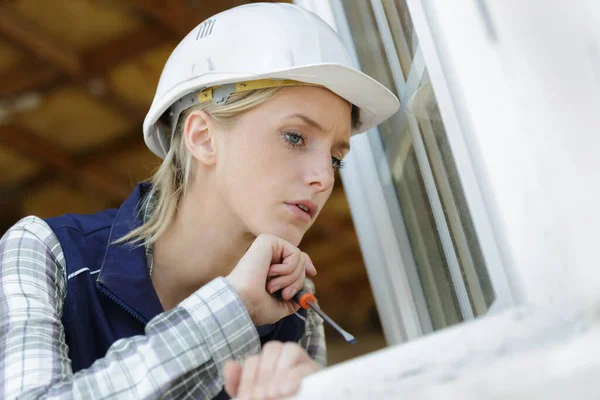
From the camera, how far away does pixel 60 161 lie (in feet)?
18.4

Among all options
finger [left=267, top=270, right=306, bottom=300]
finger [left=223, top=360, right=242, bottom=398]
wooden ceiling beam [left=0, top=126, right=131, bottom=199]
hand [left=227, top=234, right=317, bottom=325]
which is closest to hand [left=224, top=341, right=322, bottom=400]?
finger [left=223, top=360, right=242, bottom=398]

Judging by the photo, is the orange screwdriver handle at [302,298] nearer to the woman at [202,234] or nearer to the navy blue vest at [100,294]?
the woman at [202,234]

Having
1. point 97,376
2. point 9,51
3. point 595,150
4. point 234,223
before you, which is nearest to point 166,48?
point 9,51

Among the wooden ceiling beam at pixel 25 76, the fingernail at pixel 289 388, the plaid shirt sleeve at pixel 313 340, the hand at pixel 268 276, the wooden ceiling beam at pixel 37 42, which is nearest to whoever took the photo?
the fingernail at pixel 289 388

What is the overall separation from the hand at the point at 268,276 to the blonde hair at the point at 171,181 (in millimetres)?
254

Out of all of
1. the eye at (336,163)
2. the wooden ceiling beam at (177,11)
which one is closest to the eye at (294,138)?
the eye at (336,163)

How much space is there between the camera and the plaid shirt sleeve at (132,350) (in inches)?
32.9

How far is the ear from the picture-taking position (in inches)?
50.3

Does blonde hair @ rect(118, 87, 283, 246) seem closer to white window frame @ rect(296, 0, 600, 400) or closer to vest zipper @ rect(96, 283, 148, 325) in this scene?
vest zipper @ rect(96, 283, 148, 325)

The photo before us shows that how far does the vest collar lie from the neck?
0.08 m

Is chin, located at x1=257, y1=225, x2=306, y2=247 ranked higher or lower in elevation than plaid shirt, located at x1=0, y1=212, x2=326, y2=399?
higher

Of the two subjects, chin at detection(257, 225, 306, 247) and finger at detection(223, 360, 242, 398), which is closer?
finger at detection(223, 360, 242, 398)

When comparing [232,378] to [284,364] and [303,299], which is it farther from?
[303,299]

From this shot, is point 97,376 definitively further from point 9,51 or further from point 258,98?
point 9,51
